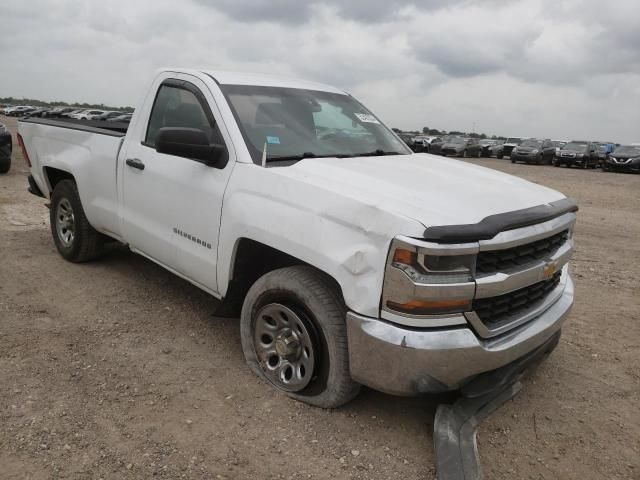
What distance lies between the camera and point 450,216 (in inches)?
99.6

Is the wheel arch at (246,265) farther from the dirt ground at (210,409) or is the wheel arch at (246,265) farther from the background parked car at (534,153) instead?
the background parked car at (534,153)

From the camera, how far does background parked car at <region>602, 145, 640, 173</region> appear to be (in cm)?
2678

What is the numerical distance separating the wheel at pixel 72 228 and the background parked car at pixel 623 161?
2813 centimetres

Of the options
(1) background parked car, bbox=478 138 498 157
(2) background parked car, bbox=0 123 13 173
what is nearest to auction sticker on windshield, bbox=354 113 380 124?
(2) background parked car, bbox=0 123 13 173

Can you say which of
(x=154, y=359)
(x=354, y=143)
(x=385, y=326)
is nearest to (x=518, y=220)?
(x=385, y=326)

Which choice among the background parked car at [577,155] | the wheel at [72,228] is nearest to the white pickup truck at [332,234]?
the wheel at [72,228]

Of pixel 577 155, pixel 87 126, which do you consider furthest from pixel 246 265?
pixel 577 155

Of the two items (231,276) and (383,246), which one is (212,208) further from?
(383,246)

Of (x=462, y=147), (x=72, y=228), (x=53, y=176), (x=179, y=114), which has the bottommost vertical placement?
(x=462, y=147)

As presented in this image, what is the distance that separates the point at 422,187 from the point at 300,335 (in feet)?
3.46

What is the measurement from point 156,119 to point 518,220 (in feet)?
9.18

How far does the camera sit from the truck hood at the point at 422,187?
258cm

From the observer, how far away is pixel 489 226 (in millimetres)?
2514

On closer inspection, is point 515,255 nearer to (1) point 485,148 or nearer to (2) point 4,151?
(2) point 4,151
